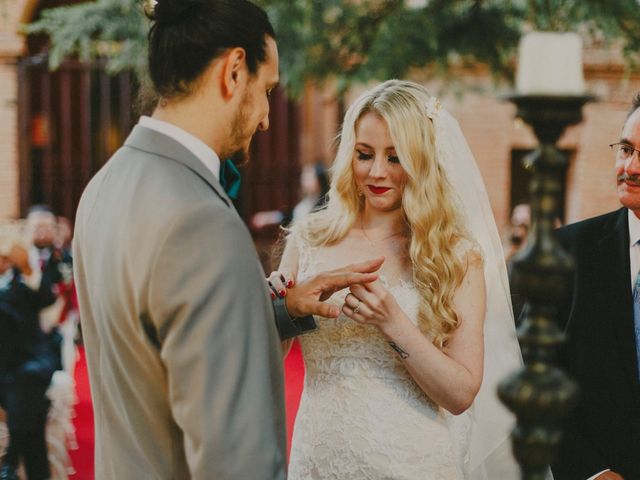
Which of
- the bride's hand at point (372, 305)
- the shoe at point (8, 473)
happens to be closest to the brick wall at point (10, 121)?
the shoe at point (8, 473)

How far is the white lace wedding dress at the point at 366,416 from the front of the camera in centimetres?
289

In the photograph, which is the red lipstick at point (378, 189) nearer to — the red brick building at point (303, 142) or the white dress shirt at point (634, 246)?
the white dress shirt at point (634, 246)

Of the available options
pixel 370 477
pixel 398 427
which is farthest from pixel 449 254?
pixel 370 477

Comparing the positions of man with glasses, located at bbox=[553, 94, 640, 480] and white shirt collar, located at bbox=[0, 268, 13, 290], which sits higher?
man with glasses, located at bbox=[553, 94, 640, 480]

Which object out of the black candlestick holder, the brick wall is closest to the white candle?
the black candlestick holder

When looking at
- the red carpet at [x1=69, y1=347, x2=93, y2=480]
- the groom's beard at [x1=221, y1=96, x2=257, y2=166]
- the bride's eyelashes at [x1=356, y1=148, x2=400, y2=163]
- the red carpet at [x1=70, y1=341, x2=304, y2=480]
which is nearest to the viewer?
the groom's beard at [x1=221, y1=96, x2=257, y2=166]

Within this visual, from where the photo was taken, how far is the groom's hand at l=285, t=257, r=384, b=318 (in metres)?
2.60

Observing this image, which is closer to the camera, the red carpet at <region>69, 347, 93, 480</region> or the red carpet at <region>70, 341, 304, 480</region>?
the red carpet at <region>69, 347, 93, 480</region>

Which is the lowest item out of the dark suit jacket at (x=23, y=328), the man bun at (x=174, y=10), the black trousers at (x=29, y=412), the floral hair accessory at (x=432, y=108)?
the black trousers at (x=29, y=412)

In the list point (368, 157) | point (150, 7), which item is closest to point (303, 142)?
point (368, 157)

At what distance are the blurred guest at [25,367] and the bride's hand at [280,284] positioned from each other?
2.87 m

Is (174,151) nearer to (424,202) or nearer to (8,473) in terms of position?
(424,202)

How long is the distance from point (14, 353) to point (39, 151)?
854cm

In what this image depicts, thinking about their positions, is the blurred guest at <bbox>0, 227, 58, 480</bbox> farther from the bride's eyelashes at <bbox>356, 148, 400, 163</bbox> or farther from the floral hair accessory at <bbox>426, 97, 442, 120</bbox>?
the floral hair accessory at <bbox>426, 97, 442, 120</bbox>
